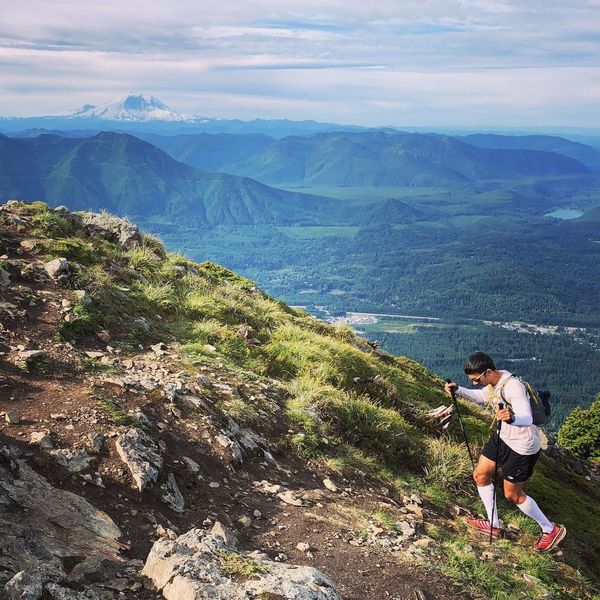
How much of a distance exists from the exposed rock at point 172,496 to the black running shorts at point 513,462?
204 inches

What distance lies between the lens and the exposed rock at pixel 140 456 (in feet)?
24.6

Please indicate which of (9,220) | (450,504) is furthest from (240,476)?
(9,220)

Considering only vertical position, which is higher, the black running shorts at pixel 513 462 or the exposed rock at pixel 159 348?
the exposed rock at pixel 159 348

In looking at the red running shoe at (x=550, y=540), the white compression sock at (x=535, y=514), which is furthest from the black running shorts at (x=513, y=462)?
the red running shoe at (x=550, y=540)

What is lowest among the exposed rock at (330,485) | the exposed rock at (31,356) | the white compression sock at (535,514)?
the white compression sock at (535,514)

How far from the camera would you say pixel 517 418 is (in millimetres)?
8914

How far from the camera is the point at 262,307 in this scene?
17.9 meters

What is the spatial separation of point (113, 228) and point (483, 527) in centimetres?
1454

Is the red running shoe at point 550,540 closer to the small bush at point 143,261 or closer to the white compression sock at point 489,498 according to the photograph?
Answer: the white compression sock at point 489,498

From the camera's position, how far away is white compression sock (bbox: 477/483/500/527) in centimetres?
959

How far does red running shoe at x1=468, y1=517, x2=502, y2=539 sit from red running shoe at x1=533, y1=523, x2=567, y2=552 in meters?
0.64

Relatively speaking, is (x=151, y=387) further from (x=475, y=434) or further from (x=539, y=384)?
(x=539, y=384)

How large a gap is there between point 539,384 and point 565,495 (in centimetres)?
17670

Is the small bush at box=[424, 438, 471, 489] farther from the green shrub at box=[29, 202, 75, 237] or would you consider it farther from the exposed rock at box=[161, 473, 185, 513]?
the green shrub at box=[29, 202, 75, 237]
